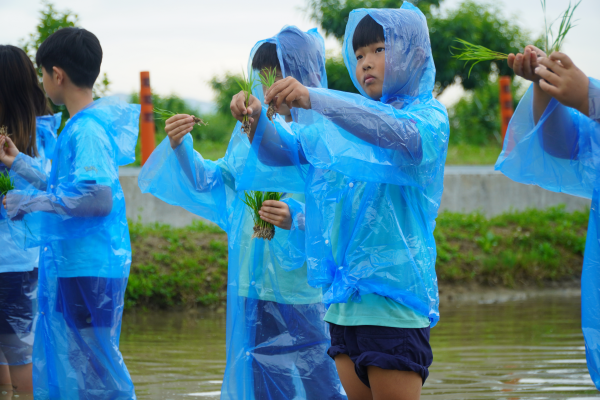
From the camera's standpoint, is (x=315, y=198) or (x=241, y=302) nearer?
(x=315, y=198)

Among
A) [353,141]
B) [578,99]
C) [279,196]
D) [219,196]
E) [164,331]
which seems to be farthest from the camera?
[164,331]

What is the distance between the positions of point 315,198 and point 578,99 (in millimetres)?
887

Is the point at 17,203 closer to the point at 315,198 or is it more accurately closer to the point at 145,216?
the point at 315,198

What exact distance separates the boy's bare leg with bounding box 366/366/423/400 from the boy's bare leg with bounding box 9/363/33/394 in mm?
2168

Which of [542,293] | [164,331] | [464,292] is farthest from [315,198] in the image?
[542,293]

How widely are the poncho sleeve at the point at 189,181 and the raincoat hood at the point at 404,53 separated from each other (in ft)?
2.81

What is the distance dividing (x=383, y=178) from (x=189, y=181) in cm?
108

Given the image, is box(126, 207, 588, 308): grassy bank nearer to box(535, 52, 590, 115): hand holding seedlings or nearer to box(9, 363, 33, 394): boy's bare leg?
box(9, 363, 33, 394): boy's bare leg

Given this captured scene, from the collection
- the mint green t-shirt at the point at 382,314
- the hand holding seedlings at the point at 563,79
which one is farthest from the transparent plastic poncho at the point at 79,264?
the hand holding seedlings at the point at 563,79

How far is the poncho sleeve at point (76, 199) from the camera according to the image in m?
2.63

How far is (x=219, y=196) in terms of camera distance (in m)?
2.89

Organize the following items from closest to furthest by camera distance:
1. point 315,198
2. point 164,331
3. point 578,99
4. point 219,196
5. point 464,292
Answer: point 578,99
point 315,198
point 219,196
point 164,331
point 464,292

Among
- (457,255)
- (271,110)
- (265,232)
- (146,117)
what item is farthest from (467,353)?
(146,117)

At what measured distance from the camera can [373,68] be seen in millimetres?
2209
